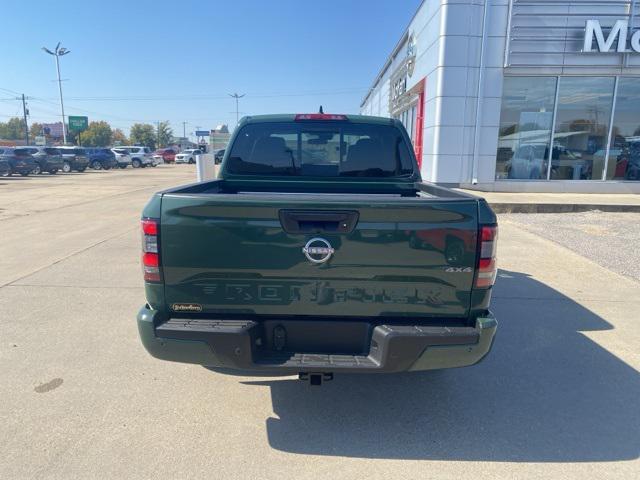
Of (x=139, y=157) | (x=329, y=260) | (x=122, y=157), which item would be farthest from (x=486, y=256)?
(x=139, y=157)

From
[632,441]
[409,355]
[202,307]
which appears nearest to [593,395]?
[632,441]

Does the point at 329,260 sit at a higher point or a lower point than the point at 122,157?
higher

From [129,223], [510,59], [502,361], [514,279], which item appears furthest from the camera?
[510,59]

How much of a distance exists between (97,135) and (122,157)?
8076cm

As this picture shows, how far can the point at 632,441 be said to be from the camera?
286 centimetres

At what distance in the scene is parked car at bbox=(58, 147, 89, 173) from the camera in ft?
106

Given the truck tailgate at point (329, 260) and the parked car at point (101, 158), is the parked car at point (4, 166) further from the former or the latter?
the truck tailgate at point (329, 260)

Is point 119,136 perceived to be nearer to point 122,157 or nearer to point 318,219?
point 122,157

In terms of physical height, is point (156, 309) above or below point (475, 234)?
below

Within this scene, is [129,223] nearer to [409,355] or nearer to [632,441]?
[409,355]

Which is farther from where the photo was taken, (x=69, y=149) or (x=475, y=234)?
(x=69, y=149)

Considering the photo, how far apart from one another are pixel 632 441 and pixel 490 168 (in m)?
12.7

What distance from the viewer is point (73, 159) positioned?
3256 centimetres

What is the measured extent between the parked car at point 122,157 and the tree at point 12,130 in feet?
369
